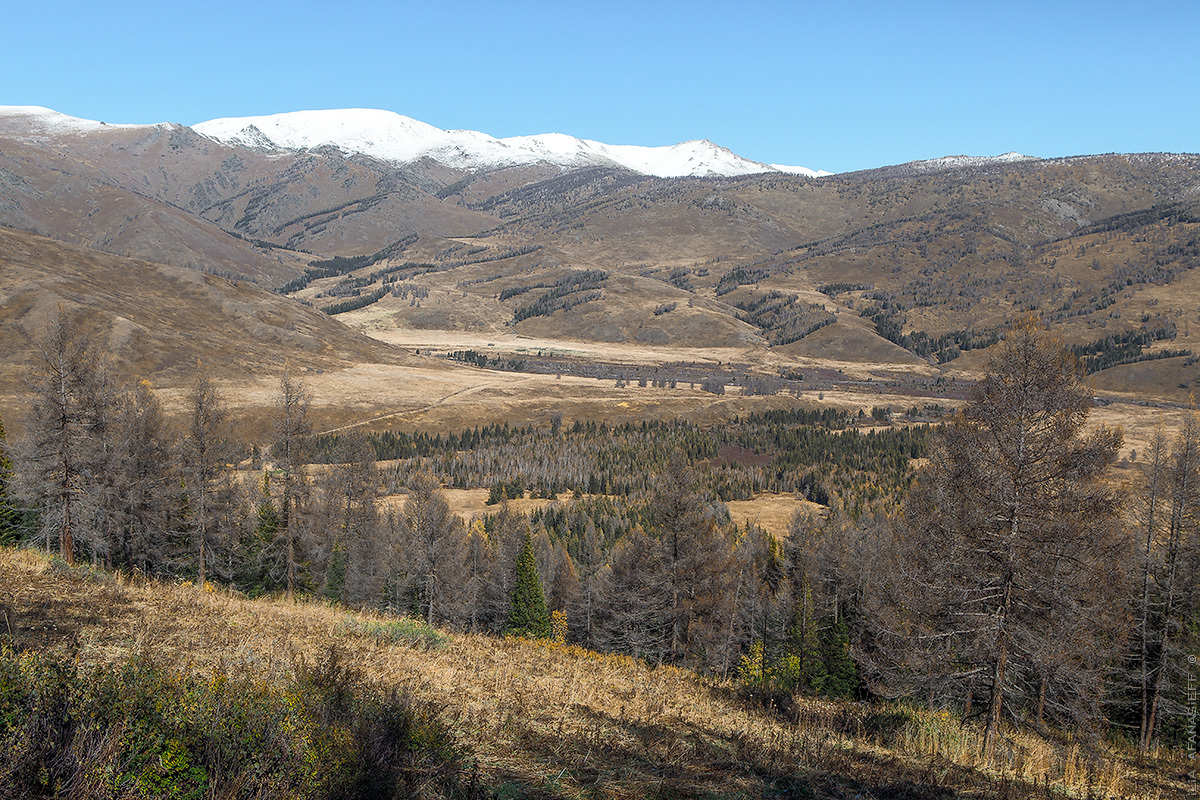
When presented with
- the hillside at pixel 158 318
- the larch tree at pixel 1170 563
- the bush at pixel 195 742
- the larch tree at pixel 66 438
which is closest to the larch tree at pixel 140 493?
the larch tree at pixel 66 438

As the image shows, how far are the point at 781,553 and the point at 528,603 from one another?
30.6 meters

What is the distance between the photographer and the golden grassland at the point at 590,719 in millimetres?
7434

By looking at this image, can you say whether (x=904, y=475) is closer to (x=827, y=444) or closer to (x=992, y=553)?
(x=827, y=444)

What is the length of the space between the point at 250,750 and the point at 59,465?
3148 cm

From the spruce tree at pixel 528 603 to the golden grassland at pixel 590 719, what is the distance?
1481 inches

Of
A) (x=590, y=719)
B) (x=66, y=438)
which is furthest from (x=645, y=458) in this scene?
(x=590, y=719)

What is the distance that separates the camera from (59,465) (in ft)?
95.4

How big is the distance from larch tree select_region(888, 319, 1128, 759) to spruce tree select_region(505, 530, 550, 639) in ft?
122

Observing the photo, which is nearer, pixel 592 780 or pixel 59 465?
pixel 592 780

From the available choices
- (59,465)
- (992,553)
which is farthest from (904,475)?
(59,465)

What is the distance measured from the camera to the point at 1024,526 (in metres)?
15.2

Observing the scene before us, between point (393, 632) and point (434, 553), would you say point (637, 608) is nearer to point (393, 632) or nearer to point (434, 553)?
point (434, 553)

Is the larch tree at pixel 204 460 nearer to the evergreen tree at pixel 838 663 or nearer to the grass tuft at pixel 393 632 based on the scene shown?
the grass tuft at pixel 393 632

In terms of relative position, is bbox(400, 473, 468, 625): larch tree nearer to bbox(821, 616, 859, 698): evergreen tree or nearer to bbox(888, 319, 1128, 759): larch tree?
bbox(821, 616, 859, 698): evergreen tree
